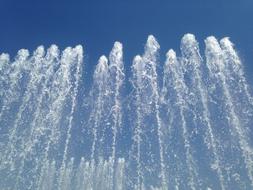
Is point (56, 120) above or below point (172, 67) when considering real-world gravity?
below

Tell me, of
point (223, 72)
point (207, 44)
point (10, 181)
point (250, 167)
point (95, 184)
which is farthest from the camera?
point (95, 184)

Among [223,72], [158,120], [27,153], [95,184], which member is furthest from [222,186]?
[95,184]

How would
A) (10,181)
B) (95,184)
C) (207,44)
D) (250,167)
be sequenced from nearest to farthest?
(250,167)
(10,181)
(207,44)
(95,184)

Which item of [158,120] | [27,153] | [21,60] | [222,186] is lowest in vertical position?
[222,186]

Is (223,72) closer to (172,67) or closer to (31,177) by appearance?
(172,67)

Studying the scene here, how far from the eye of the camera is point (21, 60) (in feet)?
141

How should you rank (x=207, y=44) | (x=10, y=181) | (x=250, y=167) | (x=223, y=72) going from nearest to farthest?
(x=250, y=167)
(x=10, y=181)
(x=223, y=72)
(x=207, y=44)

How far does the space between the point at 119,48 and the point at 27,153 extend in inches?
629

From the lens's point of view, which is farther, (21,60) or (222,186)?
(21,60)

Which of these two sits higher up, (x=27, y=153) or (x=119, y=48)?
(x=119, y=48)

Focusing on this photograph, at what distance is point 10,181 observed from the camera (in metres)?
34.2

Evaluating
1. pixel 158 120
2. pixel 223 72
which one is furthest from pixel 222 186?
pixel 223 72

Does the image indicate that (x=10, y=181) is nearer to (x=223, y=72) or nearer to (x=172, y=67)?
(x=172, y=67)

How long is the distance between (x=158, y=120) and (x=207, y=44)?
1033cm
